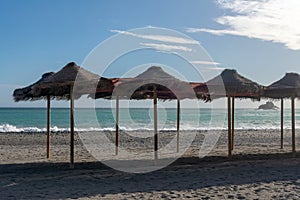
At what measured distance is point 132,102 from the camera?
1243 cm

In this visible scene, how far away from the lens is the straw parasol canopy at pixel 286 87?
9.63 m

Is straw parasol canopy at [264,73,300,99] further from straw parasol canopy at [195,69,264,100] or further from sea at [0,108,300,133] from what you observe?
sea at [0,108,300,133]

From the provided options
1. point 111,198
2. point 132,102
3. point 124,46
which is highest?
point 124,46

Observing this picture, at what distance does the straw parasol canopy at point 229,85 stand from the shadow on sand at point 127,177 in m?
1.47

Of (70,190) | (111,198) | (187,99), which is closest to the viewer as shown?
(111,198)

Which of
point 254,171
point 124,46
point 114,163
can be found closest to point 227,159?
point 254,171

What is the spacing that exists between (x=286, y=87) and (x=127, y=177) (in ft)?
14.6

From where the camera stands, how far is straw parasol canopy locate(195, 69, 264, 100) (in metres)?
8.80

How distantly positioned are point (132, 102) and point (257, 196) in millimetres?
7031

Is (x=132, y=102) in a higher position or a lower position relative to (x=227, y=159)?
higher

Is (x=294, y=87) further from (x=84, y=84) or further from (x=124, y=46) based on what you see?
(x=84, y=84)

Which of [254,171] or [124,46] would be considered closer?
[254,171]

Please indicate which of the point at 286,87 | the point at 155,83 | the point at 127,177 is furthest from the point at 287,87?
the point at 127,177

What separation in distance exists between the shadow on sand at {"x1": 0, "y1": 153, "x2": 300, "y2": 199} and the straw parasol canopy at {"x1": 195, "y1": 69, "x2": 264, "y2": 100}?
147 cm
